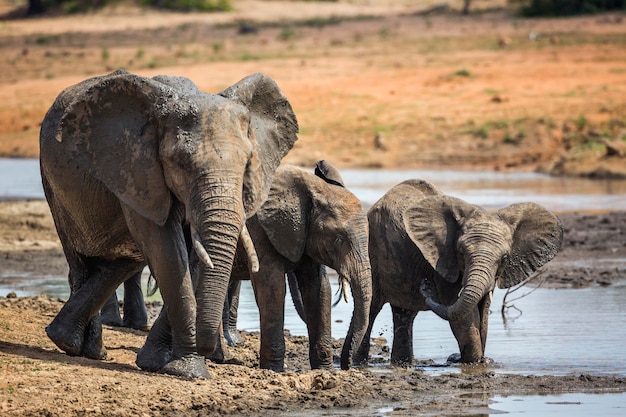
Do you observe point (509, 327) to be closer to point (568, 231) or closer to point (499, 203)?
point (568, 231)

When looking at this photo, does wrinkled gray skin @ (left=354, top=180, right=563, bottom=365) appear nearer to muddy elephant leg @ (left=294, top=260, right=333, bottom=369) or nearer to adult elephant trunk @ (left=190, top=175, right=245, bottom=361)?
muddy elephant leg @ (left=294, top=260, right=333, bottom=369)

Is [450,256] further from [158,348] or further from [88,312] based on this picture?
[88,312]

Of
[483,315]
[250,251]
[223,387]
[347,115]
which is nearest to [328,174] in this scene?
[483,315]

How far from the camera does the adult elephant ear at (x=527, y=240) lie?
1037 cm

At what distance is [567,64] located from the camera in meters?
30.6

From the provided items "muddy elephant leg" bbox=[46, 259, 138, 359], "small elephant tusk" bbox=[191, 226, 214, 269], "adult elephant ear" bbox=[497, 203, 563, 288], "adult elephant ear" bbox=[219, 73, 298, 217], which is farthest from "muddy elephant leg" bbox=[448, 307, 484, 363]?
"small elephant tusk" bbox=[191, 226, 214, 269]

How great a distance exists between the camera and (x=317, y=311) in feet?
30.1

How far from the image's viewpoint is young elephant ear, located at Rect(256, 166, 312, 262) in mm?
9109

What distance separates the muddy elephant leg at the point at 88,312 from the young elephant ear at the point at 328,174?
1532mm

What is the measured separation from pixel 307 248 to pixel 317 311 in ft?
1.45

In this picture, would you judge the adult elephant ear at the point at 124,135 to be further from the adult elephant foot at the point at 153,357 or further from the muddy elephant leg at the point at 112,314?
the muddy elephant leg at the point at 112,314

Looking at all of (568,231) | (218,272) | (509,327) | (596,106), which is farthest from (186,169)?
(596,106)

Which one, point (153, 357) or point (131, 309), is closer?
point (153, 357)

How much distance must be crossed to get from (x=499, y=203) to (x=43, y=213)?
6.69 metres
